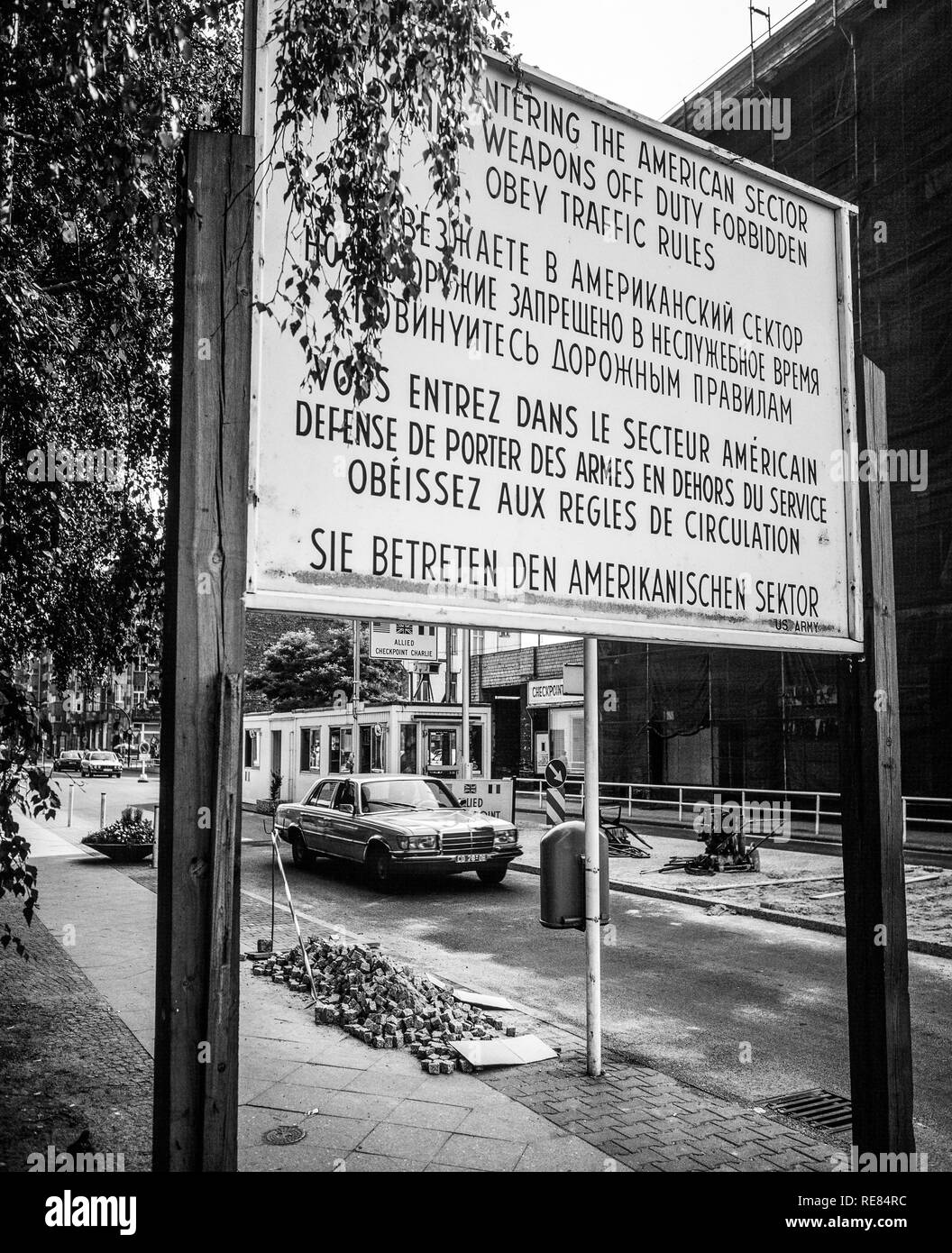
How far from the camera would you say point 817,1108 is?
5.53 meters

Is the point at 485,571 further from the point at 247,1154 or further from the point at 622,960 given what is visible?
the point at 622,960

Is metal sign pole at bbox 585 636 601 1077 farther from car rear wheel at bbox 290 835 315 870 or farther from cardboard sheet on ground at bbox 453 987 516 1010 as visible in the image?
car rear wheel at bbox 290 835 315 870

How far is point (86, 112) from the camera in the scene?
161 inches

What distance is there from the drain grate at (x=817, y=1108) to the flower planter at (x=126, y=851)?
40.0 feet

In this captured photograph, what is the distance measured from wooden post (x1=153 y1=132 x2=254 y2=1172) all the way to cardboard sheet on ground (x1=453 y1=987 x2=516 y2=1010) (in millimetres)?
5363

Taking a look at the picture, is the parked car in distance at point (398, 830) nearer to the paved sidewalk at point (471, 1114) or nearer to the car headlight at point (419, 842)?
the car headlight at point (419, 842)

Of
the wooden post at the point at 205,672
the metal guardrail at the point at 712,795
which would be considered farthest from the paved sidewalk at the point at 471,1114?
the metal guardrail at the point at 712,795

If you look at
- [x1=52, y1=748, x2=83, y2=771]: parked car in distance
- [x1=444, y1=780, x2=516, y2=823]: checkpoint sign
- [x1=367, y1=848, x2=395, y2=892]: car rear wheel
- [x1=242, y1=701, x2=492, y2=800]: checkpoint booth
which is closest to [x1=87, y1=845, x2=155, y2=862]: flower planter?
[x1=52, y1=748, x2=83, y2=771]: parked car in distance

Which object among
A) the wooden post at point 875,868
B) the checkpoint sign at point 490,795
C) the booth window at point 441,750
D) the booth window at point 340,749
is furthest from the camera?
the booth window at point 340,749

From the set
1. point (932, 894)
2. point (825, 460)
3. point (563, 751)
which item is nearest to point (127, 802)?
point (563, 751)

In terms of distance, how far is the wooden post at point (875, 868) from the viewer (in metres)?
3.62

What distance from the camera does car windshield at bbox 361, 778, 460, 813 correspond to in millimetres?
14391

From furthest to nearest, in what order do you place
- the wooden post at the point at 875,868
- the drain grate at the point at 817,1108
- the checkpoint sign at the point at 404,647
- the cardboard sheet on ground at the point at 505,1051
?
the checkpoint sign at the point at 404,647, the cardboard sheet on ground at the point at 505,1051, the drain grate at the point at 817,1108, the wooden post at the point at 875,868

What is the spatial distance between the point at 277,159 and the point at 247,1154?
13.2ft
